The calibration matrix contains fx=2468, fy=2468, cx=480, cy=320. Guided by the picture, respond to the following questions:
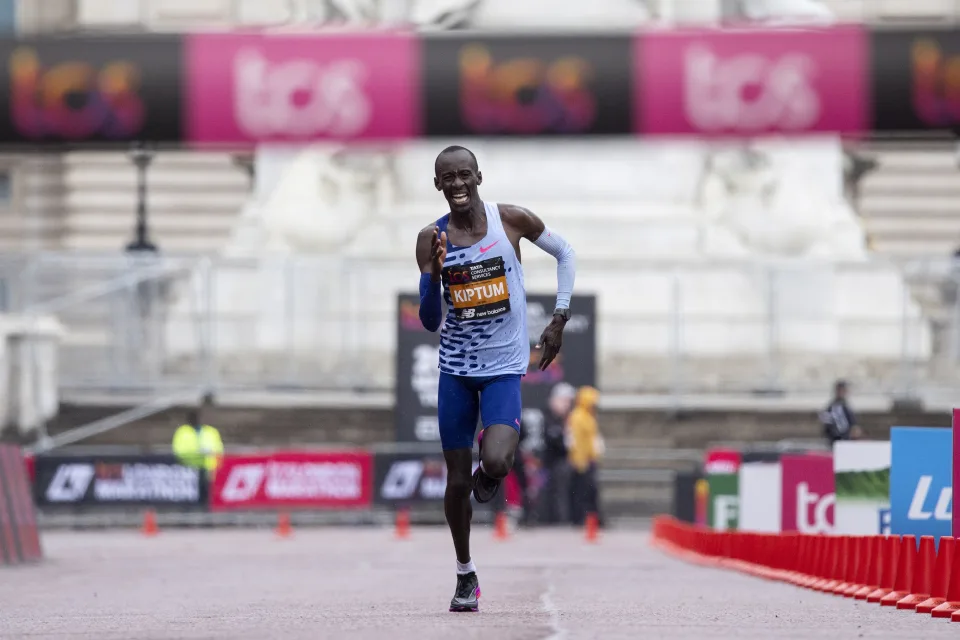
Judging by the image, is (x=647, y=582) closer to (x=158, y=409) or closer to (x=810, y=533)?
(x=810, y=533)

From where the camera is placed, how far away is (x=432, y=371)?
32250mm

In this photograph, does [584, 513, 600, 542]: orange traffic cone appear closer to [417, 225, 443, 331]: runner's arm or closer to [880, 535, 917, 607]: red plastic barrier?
[880, 535, 917, 607]: red plastic barrier

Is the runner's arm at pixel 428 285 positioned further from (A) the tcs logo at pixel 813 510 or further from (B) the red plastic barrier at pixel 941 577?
(A) the tcs logo at pixel 813 510

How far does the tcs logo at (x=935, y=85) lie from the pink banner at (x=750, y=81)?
25.7 inches

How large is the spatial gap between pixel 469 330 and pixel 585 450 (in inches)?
723

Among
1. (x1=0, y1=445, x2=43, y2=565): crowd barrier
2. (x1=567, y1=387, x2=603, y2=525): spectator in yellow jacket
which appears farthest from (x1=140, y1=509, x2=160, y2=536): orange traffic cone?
(x1=0, y1=445, x2=43, y2=565): crowd barrier

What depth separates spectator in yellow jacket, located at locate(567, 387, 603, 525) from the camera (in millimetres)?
30219

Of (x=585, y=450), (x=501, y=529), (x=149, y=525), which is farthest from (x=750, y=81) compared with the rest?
(x=149, y=525)

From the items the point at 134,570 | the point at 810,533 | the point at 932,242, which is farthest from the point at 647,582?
the point at 932,242

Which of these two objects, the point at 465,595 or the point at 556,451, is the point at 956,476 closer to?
the point at 465,595

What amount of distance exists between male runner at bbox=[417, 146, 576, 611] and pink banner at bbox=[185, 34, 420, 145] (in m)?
17.1

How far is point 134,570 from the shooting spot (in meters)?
19.2

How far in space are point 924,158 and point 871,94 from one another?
24.1 meters

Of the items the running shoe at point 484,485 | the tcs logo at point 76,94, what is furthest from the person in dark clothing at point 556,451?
the running shoe at point 484,485
